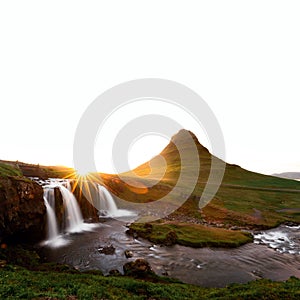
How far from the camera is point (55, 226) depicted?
36.4m

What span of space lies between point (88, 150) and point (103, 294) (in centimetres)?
8662

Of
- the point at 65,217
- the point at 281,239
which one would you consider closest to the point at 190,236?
the point at 281,239

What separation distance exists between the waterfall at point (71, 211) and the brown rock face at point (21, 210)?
6.76 m

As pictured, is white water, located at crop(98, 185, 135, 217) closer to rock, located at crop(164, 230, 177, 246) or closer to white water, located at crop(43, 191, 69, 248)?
white water, located at crop(43, 191, 69, 248)

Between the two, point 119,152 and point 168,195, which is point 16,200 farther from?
point 119,152

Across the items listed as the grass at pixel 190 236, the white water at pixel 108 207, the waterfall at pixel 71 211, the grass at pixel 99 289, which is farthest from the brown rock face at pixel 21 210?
A: the white water at pixel 108 207

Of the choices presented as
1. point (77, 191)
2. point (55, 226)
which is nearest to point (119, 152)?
point (77, 191)

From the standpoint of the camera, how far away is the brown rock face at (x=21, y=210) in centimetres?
2798

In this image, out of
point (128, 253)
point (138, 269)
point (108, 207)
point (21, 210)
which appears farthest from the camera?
point (108, 207)

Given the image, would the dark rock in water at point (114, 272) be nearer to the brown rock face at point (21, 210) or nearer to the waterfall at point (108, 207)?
the brown rock face at point (21, 210)

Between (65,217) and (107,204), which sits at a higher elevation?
(65,217)

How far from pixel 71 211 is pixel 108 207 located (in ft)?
57.2

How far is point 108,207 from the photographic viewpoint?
59.5 meters

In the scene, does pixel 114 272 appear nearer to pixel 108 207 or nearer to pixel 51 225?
pixel 51 225
